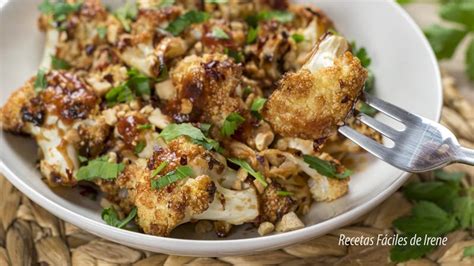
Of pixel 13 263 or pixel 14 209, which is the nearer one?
pixel 13 263

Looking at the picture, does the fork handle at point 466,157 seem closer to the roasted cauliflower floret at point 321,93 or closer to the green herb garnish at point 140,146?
the roasted cauliflower floret at point 321,93

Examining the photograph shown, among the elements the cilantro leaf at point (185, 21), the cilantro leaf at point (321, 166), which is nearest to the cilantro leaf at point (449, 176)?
the cilantro leaf at point (321, 166)

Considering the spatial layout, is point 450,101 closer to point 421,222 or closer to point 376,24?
point 376,24

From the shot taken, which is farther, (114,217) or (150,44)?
(150,44)

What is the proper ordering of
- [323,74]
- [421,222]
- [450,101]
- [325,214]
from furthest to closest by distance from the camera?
[450,101], [421,222], [325,214], [323,74]

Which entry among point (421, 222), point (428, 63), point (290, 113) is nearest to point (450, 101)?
point (428, 63)

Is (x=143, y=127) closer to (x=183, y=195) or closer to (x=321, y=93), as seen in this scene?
(x=183, y=195)

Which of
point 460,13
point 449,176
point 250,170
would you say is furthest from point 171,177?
point 460,13
